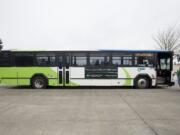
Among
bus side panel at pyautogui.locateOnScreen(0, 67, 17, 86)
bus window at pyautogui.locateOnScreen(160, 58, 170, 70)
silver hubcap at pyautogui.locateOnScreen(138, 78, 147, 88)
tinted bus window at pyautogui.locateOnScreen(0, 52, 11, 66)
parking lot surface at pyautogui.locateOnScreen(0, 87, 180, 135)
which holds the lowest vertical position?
parking lot surface at pyautogui.locateOnScreen(0, 87, 180, 135)

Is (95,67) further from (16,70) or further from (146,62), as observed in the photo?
(16,70)

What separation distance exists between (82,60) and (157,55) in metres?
5.25

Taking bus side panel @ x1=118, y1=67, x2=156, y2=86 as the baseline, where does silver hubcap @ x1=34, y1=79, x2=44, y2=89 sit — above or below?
below

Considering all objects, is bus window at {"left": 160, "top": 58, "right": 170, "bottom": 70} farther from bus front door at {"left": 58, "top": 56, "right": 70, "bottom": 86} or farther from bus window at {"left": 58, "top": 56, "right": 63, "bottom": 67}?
bus window at {"left": 58, "top": 56, "right": 63, "bottom": 67}

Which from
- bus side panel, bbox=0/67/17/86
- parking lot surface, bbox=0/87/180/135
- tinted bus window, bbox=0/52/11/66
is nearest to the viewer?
parking lot surface, bbox=0/87/180/135

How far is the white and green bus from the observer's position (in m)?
19.1

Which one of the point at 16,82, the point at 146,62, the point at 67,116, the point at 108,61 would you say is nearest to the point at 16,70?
the point at 16,82

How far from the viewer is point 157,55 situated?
1930 cm

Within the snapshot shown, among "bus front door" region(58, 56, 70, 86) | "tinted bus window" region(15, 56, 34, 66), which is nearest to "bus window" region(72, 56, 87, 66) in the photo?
"bus front door" region(58, 56, 70, 86)

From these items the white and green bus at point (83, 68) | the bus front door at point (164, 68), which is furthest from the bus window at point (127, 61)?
the bus front door at point (164, 68)

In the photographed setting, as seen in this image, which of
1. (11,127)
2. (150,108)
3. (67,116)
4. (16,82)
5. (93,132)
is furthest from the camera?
(16,82)

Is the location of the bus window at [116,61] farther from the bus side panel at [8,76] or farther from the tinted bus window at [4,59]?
the tinted bus window at [4,59]

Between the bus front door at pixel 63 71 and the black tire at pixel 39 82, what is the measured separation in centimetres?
109

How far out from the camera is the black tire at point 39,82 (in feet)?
63.0
